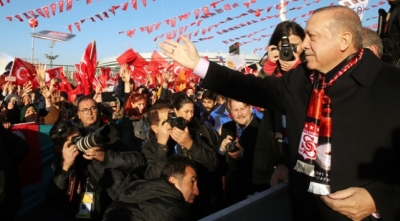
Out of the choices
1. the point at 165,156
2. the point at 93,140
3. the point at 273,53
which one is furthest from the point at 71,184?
the point at 273,53

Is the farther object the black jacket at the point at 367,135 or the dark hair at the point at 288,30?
the dark hair at the point at 288,30

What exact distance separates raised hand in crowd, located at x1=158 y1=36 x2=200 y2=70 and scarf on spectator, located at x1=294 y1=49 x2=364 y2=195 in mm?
607

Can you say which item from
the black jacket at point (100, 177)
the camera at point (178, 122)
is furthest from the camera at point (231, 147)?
the black jacket at point (100, 177)

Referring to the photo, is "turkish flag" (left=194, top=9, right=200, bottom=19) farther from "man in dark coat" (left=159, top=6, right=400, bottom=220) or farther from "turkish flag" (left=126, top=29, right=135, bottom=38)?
"man in dark coat" (left=159, top=6, right=400, bottom=220)

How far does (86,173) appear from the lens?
3.49 m

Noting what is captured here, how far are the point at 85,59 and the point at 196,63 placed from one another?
6.79 metres

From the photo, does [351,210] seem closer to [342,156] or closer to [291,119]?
[342,156]

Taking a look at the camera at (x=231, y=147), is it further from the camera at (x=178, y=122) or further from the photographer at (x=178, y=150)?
the camera at (x=178, y=122)

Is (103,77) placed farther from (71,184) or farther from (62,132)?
(71,184)

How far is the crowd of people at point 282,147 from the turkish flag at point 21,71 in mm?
6080

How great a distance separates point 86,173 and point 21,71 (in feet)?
21.9

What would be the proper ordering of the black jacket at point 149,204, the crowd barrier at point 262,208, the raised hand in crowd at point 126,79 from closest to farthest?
the crowd barrier at point 262,208 < the black jacket at point 149,204 < the raised hand in crowd at point 126,79

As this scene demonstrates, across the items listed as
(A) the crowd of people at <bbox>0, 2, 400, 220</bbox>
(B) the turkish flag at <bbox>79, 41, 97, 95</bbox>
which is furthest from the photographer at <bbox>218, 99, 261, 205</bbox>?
(B) the turkish flag at <bbox>79, 41, 97, 95</bbox>

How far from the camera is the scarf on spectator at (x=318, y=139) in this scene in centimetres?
173
